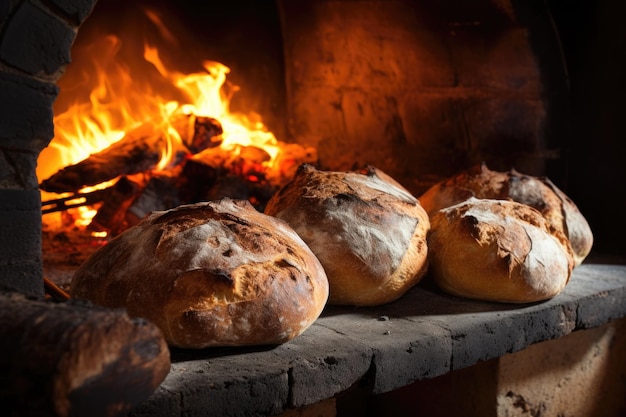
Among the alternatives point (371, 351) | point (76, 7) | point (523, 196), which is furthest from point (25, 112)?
point (523, 196)

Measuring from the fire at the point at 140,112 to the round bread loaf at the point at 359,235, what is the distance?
5.67 feet

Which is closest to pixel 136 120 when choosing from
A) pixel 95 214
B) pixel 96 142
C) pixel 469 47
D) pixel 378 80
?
Result: pixel 96 142

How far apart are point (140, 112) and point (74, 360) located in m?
3.09

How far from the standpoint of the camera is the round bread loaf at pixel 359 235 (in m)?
1.99

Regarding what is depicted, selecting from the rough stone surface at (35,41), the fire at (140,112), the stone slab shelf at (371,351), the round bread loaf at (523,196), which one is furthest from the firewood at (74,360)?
the fire at (140,112)

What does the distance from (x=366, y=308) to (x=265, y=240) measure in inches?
23.2

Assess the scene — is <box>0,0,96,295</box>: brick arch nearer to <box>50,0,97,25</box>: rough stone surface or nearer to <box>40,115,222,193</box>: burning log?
<box>50,0,97,25</box>: rough stone surface

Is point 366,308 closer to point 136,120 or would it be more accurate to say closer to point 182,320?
point 182,320

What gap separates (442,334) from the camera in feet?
6.15

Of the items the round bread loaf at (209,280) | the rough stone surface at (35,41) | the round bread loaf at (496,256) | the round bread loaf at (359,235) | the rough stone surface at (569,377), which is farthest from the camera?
the rough stone surface at (569,377)

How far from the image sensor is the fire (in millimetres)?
3576

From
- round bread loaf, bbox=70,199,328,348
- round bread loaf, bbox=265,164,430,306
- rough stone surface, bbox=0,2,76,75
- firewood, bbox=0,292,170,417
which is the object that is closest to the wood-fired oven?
round bread loaf, bbox=265,164,430,306

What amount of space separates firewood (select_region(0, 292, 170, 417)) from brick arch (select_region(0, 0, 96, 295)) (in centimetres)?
65

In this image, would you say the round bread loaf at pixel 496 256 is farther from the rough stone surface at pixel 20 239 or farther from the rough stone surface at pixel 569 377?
the rough stone surface at pixel 20 239
